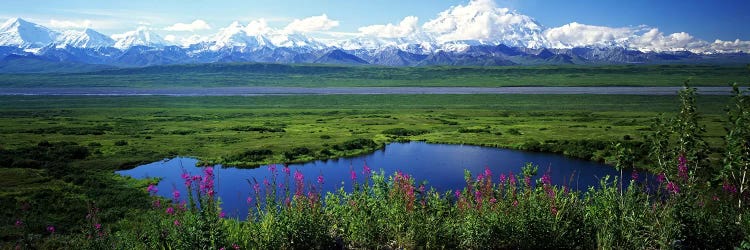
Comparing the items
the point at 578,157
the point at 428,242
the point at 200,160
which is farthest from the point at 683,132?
the point at 200,160

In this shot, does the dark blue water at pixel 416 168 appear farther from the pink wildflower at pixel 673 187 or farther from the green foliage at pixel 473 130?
the pink wildflower at pixel 673 187

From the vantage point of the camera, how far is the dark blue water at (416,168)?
1737 inches

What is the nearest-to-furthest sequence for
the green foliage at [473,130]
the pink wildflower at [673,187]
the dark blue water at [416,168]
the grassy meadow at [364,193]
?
the grassy meadow at [364,193] < the pink wildflower at [673,187] < the dark blue water at [416,168] < the green foliage at [473,130]

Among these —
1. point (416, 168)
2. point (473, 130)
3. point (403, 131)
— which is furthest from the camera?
point (403, 131)

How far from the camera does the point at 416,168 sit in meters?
52.8

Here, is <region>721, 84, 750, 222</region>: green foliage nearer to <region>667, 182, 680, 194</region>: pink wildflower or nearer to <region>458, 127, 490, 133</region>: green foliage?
<region>667, 182, 680, 194</region>: pink wildflower

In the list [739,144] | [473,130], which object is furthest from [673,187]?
[473,130]

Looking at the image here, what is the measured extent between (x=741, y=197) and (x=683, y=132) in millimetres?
2024

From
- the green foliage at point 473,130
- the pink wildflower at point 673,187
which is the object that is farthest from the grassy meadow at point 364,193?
the green foliage at point 473,130

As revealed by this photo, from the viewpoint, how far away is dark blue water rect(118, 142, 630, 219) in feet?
145

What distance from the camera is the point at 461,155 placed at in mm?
60844

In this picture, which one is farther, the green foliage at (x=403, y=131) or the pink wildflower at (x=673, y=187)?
the green foliage at (x=403, y=131)

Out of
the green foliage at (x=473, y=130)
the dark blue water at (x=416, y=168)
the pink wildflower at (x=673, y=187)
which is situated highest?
the pink wildflower at (x=673, y=187)

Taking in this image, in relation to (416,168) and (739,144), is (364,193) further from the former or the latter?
(416,168)
